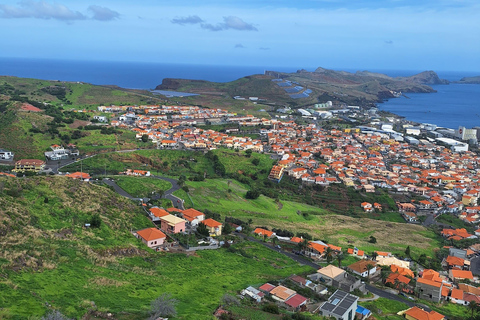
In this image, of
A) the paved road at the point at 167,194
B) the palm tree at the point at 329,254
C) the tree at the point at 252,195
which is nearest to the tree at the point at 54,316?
the palm tree at the point at 329,254

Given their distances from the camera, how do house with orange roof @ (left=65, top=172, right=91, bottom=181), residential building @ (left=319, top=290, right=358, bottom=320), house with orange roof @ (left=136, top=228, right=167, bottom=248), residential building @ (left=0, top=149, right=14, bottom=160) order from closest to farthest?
1. residential building @ (left=319, top=290, right=358, bottom=320)
2. house with orange roof @ (left=136, top=228, right=167, bottom=248)
3. house with orange roof @ (left=65, top=172, right=91, bottom=181)
4. residential building @ (left=0, top=149, right=14, bottom=160)

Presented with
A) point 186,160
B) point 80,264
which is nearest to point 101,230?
point 80,264

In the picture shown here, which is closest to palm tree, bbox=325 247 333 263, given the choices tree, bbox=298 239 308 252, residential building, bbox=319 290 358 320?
tree, bbox=298 239 308 252

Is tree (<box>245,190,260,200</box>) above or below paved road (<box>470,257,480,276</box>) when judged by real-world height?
above

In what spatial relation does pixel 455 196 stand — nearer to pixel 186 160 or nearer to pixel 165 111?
pixel 186 160

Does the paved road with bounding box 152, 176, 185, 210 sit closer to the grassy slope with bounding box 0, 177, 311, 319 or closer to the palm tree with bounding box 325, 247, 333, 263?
the grassy slope with bounding box 0, 177, 311, 319

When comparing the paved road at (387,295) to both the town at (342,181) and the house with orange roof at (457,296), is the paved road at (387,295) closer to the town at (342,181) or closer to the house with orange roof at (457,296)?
the town at (342,181)
